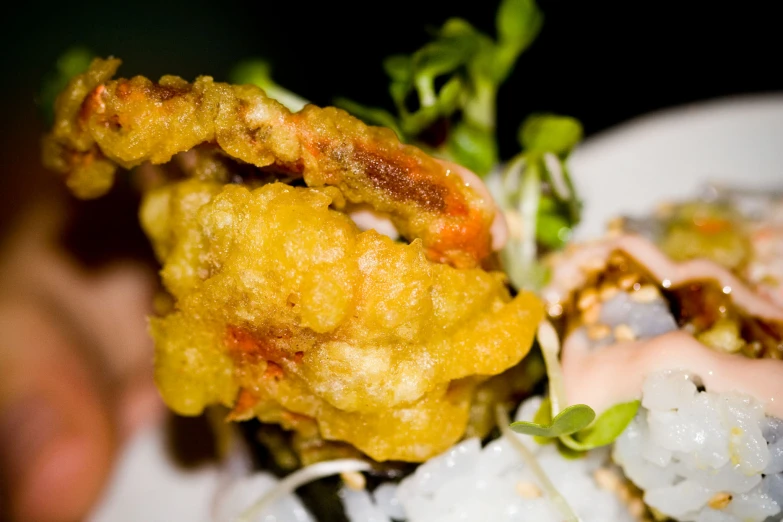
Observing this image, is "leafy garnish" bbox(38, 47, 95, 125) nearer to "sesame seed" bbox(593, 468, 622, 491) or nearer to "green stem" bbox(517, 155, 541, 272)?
"green stem" bbox(517, 155, 541, 272)

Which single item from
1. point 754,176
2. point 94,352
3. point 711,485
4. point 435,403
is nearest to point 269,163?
point 435,403

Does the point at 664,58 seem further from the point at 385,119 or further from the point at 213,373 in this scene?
the point at 213,373

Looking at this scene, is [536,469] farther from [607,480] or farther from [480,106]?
[480,106]

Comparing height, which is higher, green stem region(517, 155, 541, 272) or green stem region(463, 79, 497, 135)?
green stem region(463, 79, 497, 135)

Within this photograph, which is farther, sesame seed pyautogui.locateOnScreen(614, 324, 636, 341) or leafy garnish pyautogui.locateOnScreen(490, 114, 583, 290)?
leafy garnish pyautogui.locateOnScreen(490, 114, 583, 290)

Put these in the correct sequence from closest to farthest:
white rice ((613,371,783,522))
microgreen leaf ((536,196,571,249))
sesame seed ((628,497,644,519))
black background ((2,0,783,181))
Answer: white rice ((613,371,783,522)), sesame seed ((628,497,644,519)), microgreen leaf ((536,196,571,249)), black background ((2,0,783,181))

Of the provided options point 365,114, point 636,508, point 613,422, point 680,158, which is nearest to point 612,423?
point 613,422

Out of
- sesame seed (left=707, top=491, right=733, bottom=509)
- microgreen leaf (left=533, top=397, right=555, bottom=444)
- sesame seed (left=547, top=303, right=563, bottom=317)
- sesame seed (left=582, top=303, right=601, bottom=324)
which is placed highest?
sesame seed (left=582, top=303, right=601, bottom=324)

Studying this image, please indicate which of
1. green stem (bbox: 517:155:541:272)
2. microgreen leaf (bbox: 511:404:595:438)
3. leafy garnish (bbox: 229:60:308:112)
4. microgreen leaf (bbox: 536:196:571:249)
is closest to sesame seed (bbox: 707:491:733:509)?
microgreen leaf (bbox: 511:404:595:438)
